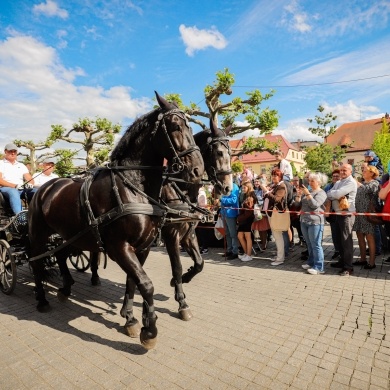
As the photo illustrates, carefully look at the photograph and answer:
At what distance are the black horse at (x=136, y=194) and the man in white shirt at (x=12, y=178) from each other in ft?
7.81

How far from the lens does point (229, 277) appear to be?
18.6 feet

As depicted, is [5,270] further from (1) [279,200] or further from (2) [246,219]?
(1) [279,200]

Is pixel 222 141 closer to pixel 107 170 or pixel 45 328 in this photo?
pixel 107 170

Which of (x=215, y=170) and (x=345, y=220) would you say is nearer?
(x=215, y=170)

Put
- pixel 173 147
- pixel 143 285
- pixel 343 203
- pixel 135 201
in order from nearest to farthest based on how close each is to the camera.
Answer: pixel 173 147, pixel 143 285, pixel 135 201, pixel 343 203

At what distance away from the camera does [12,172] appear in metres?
5.50

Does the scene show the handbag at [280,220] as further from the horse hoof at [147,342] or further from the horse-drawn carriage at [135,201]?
the horse hoof at [147,342]

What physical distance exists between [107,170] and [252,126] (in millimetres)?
18642

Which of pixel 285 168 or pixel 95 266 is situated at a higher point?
pixel 285 168

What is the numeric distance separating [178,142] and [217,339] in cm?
225

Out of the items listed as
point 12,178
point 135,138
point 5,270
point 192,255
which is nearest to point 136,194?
point 135,138

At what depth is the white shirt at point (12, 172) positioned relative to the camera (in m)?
5.40

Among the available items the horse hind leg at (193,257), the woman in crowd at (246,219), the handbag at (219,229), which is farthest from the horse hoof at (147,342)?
the handbag at (219,229)

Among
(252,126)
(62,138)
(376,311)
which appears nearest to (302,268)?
(376,311)
